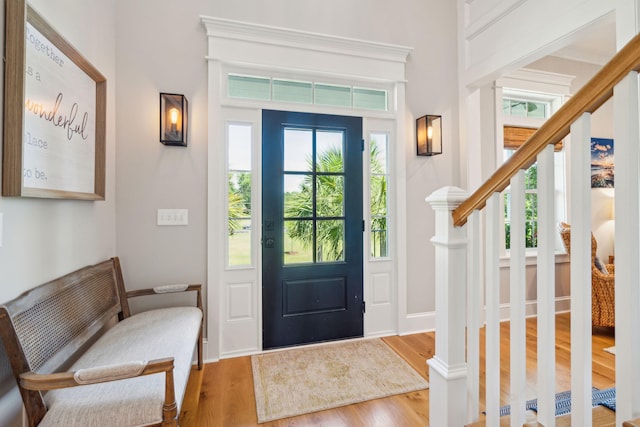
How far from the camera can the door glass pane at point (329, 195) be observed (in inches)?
103

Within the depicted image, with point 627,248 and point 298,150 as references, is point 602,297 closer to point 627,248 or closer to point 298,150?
point 627,248

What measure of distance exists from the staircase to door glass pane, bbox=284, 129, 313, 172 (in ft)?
4.71

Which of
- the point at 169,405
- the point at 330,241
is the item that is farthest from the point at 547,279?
the point at 330,241

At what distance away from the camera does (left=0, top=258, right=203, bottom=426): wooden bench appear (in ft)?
3.56

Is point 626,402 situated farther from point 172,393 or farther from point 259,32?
point 259,32

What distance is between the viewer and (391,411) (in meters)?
1.75

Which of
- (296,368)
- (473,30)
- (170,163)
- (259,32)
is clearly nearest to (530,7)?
(473,30)

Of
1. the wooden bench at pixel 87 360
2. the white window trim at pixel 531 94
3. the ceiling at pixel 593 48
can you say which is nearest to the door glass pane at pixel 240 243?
the wooden bench at pixel 87 360

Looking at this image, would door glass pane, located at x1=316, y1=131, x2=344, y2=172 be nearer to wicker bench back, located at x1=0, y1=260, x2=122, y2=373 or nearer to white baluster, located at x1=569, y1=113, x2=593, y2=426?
wicker bench back, located at x1=0, y1=260, x2=122, y2=373

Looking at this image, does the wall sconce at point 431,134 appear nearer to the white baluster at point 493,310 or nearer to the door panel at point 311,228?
the door panel at point 311,228

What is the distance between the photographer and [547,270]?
0.91 meters

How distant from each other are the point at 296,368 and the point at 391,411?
74 centimetres

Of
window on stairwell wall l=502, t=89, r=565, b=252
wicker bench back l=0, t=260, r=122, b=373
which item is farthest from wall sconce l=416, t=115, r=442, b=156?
wicker bench back l=0, t=260, r=122, b=373

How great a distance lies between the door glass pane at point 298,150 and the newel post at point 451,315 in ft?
4.91
